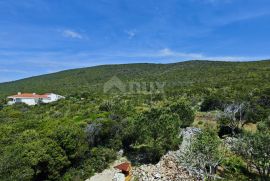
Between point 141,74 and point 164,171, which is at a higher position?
point 141,74

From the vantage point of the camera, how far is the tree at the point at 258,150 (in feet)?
65.3

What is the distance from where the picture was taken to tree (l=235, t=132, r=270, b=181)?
A: 65.3ft

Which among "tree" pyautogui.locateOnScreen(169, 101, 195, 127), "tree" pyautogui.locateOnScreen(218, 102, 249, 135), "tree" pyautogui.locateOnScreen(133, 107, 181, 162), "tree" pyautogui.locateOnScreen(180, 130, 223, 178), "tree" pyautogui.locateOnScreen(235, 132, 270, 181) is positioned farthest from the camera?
"tree" pyautogui.locateOnScreen(169, 101, 195, 127)

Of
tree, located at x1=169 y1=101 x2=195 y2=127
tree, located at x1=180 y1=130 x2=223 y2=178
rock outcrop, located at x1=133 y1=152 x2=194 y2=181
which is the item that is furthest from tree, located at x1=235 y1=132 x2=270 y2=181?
tree, located at x1=169 y1=101 x2=195 y2=127

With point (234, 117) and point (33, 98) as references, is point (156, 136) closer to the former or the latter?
point (234, 117)

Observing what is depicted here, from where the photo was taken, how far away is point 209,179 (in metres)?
19.4

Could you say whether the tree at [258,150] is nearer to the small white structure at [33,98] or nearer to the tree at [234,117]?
the tree at [234,117]

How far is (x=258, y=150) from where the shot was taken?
20.2 meters

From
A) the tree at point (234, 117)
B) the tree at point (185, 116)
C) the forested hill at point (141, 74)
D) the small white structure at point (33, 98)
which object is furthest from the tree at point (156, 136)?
the small white structure at point (33, 98)

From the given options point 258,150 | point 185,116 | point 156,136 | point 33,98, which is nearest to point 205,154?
point 258,150

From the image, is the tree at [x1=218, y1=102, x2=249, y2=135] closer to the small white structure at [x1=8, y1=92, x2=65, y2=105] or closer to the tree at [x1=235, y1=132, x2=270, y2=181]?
the tree at [x1=235, y1=132, x2=270, y2=181]

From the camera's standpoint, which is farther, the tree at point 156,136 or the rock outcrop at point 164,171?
the tree at point 156,136

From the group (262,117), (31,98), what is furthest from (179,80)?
(262,117)

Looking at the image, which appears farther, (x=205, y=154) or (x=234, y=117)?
(x=234, y=117)
